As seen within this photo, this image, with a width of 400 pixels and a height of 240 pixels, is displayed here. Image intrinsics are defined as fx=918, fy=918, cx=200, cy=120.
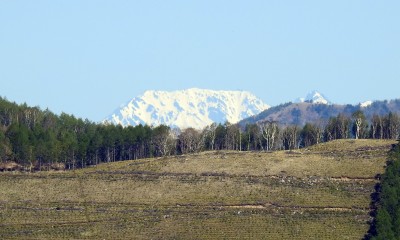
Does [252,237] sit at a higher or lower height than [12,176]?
lower

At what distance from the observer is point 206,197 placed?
145250mm

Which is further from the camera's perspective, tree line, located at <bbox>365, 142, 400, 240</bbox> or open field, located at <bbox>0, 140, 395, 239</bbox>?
open field, located at <bbox>0, 140, 395, 239</bbox>

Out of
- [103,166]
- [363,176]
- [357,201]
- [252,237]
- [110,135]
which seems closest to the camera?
[252,237]

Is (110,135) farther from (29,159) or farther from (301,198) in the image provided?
(301,198)

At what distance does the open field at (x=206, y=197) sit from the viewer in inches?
5153

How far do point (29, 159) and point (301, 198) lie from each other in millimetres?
56651

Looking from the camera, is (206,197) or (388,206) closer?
(388,206)

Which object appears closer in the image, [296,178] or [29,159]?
[296,178]

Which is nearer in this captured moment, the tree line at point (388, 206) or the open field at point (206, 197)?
the tree line at point (388, 206)

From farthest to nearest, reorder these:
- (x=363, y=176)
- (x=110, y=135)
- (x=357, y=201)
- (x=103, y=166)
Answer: (x=110, y=135) < (x=103, y=166) < (x=363, y=176) < (x=357, y=201)

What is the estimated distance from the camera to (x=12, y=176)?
157 m

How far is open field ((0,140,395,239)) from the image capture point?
5153 inches

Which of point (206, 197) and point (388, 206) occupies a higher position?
point (206, 197)

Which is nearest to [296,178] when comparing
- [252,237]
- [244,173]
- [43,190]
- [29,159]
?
[244,173]
